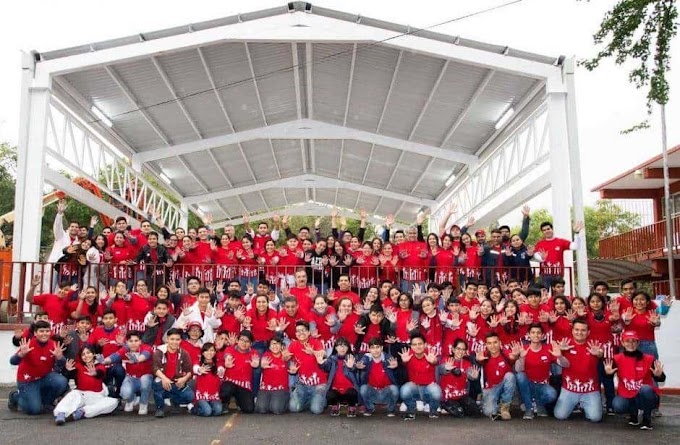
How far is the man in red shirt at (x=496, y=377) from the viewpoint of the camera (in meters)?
7.75

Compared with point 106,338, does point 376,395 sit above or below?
below

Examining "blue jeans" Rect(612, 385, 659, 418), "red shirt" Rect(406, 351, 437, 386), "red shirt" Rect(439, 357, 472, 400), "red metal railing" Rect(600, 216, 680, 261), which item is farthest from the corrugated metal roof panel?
"red metal railing" Rect(600, 216, 680, 261)

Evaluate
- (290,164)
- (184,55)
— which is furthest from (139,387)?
(290,164)

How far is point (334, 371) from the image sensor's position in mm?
8016

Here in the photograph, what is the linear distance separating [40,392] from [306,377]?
3069 mm

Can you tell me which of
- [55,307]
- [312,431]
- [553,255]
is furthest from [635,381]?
[55,307]

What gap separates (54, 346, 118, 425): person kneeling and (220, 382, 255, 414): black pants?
1.23 metres

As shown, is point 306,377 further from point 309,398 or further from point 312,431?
point 312,431

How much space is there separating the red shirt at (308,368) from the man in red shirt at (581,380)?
272cm

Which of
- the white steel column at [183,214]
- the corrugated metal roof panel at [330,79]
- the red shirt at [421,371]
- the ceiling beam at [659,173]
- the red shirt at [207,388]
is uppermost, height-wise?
the corrugated metal roof panel at [330,79]

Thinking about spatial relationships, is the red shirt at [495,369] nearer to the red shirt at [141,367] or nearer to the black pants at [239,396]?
the black pants at [239,396]

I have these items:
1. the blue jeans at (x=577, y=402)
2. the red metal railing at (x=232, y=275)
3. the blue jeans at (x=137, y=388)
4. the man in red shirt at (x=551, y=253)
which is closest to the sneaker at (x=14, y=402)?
the blue jeans at (x=137, y=388)

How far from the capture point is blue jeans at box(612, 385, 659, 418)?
7.17 meters

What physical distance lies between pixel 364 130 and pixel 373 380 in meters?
11.7
